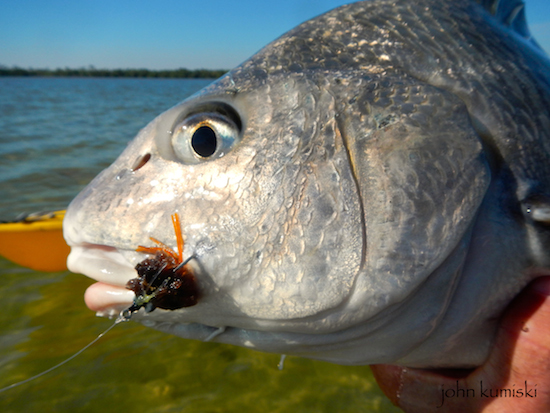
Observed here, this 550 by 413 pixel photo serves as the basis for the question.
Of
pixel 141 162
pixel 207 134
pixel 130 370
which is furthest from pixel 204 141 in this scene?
pixel 130 370

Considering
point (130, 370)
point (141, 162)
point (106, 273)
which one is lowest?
point (130, 370)

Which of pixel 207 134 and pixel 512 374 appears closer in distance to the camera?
pixel 207 134

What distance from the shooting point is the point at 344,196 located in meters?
0.99

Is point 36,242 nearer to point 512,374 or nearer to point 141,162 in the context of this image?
point 141,162

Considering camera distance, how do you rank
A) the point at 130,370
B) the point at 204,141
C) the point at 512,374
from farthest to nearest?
the point at 130,370 → the point at 512,374 → the point at 204,141

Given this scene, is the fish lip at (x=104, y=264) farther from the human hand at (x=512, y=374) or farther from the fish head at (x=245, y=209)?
the human hand at (x=512, y=374)

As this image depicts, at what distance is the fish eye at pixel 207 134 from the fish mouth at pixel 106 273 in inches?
14.1

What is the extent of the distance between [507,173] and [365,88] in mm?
510

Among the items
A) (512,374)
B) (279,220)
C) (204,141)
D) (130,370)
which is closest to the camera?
(279,220)

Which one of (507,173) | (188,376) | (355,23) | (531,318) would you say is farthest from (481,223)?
(188,376)

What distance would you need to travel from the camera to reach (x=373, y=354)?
4.09ft

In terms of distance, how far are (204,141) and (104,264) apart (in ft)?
1.55

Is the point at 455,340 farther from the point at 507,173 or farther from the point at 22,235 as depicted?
the point at 22,235

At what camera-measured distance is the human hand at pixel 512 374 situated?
126 cm
